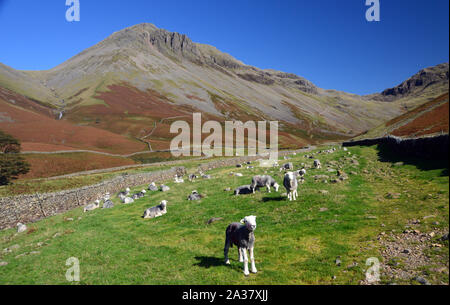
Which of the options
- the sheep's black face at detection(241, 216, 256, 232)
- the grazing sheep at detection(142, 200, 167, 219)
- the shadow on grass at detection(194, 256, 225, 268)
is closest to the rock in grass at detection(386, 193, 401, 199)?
the sheep's black face at detection(241, 216, 256, 232)

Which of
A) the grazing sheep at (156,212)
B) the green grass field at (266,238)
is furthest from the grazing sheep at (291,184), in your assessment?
the grazing sheep at (156,212)

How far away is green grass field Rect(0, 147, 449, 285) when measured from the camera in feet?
34.5

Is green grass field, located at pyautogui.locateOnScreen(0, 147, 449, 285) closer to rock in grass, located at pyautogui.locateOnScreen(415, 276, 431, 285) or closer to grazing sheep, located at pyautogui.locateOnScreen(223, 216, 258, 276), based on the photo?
rock in grass, located at pyautogui.locateOnScreen(415, 276, 431, 285)

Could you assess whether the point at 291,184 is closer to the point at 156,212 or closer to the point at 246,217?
the point at 246,217

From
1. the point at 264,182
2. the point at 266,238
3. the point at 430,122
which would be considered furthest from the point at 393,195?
the point at 430,122

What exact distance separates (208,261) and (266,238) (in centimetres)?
369

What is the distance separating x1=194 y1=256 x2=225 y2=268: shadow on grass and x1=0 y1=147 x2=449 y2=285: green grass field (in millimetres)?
54

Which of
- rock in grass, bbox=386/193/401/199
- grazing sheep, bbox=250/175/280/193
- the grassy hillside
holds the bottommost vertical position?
rock in grass, bbox=386/193/401/199

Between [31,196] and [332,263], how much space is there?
128 feet

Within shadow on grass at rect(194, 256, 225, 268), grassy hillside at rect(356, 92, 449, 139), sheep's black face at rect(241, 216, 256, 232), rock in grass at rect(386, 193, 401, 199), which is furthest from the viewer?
rock in grass at rect(386, 193, 401, 199)

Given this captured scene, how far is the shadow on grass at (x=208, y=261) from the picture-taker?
1201 cm

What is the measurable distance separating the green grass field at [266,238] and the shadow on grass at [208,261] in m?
0.05
